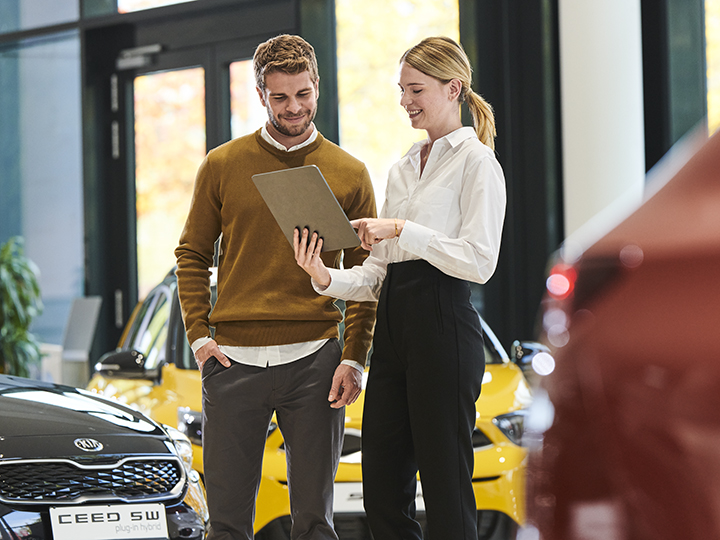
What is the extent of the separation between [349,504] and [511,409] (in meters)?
0.64

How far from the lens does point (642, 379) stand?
2.03ft

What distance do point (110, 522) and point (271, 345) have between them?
0.61 metres

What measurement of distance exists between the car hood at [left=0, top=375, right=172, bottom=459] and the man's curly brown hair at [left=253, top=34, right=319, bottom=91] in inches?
40.6

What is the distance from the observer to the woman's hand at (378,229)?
2068 millimetres

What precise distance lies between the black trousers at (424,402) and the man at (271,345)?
150mm

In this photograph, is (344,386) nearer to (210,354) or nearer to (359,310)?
(359,310)

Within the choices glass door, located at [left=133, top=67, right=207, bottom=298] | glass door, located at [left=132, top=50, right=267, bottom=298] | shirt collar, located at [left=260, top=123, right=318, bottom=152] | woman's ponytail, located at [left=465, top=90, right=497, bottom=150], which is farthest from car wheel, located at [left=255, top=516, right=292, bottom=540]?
glass door, located at [left=133, top=67, right=207, bottom=298]

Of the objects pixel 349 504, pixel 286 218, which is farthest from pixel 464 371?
pixel 349 504

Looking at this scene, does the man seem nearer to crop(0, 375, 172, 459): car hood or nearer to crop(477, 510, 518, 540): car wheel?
crop(0, 375, 172, 459): car hood

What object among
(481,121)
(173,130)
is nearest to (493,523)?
(481,121)

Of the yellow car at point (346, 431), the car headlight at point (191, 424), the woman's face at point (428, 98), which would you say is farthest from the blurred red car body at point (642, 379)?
the car headlight at point (191, 424)

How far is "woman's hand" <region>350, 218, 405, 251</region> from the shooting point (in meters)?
2.07

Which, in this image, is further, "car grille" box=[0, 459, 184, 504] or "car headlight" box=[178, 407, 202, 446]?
"car headlight" box=[178, 407, 202, 446]

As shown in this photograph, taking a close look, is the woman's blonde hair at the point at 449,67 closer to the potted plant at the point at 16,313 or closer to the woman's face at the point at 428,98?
the woman's face at the point at 428,98
